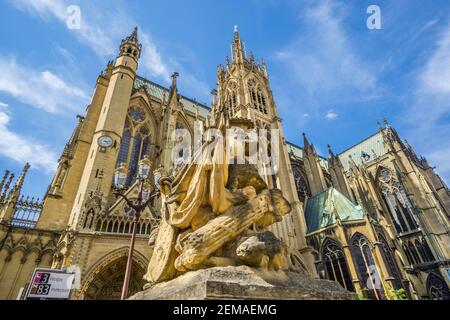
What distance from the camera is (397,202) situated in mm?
27500

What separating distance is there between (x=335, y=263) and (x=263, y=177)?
8.05m

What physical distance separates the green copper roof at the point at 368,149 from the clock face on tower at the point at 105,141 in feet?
106

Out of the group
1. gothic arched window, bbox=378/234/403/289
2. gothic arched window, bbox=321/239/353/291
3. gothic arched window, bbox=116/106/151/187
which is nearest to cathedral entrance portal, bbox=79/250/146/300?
gothic arched window, bbox=116/106/151/187

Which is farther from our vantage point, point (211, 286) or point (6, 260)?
point (6, 260)

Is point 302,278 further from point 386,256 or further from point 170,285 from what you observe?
point 386,256

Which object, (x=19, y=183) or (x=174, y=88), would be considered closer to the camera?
(x=19, y=183)

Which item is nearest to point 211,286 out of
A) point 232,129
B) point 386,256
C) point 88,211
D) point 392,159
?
point 232,129

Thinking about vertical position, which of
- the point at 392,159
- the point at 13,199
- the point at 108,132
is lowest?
the point at 13,199

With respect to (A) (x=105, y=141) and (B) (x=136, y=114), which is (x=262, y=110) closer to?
(B) (x=136, y=114)

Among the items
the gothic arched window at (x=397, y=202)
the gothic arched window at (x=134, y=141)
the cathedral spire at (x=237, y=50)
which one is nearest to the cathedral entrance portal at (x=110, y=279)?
the gothic arched window at (x=134, y=141)

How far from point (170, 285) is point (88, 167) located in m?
14.5

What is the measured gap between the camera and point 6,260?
1137 cm

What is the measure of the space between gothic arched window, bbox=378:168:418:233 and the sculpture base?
29.8m

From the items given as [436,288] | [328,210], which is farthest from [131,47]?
[436,288]
